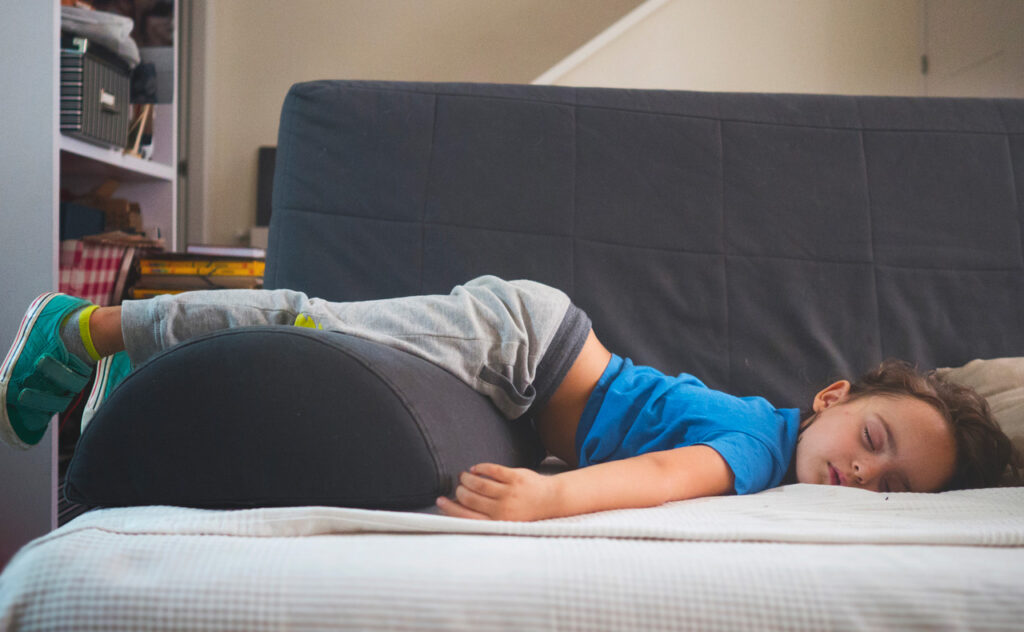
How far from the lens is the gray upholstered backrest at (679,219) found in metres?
1.21

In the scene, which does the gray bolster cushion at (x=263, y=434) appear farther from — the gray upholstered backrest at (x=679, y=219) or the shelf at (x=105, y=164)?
the shelf at (x=105, y=164)

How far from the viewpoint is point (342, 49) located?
3.14 meters

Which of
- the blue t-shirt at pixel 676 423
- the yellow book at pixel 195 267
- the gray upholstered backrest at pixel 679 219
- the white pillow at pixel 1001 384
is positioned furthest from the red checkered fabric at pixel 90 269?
the white pillow at pixel 1001 384

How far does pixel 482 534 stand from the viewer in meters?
0.60

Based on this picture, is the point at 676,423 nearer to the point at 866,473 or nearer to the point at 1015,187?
the point at 866,473

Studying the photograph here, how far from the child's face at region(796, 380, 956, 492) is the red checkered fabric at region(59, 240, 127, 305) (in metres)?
1.51

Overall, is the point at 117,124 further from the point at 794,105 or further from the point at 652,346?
the point at 794,105

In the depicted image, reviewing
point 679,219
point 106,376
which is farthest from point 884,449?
point 106,376

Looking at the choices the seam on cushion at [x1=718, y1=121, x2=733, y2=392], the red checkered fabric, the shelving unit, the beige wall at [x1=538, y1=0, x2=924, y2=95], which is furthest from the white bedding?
the beige wall at [x1=538, y1=0, x2=924, y2=95]

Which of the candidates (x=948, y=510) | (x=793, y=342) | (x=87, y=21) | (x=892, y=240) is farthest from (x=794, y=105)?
(x=87, y=21)

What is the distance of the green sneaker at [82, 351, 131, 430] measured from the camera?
37.0 inches

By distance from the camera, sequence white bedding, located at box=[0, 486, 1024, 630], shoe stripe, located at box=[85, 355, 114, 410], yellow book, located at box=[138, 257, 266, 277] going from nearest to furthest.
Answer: white bedding, located at box=[0, 486, 1024, 630] → shoe stripe, located at box=[85, 355, 114, 410] → yellow book, located at box=[138, 257, 266, 277]

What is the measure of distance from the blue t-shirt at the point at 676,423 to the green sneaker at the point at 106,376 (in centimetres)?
60

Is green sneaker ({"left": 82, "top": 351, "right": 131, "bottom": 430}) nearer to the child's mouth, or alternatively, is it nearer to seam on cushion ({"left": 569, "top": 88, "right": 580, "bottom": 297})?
seam on cushion ({"left": 569, "top": 88, "right": 580, "bottom": 297})
